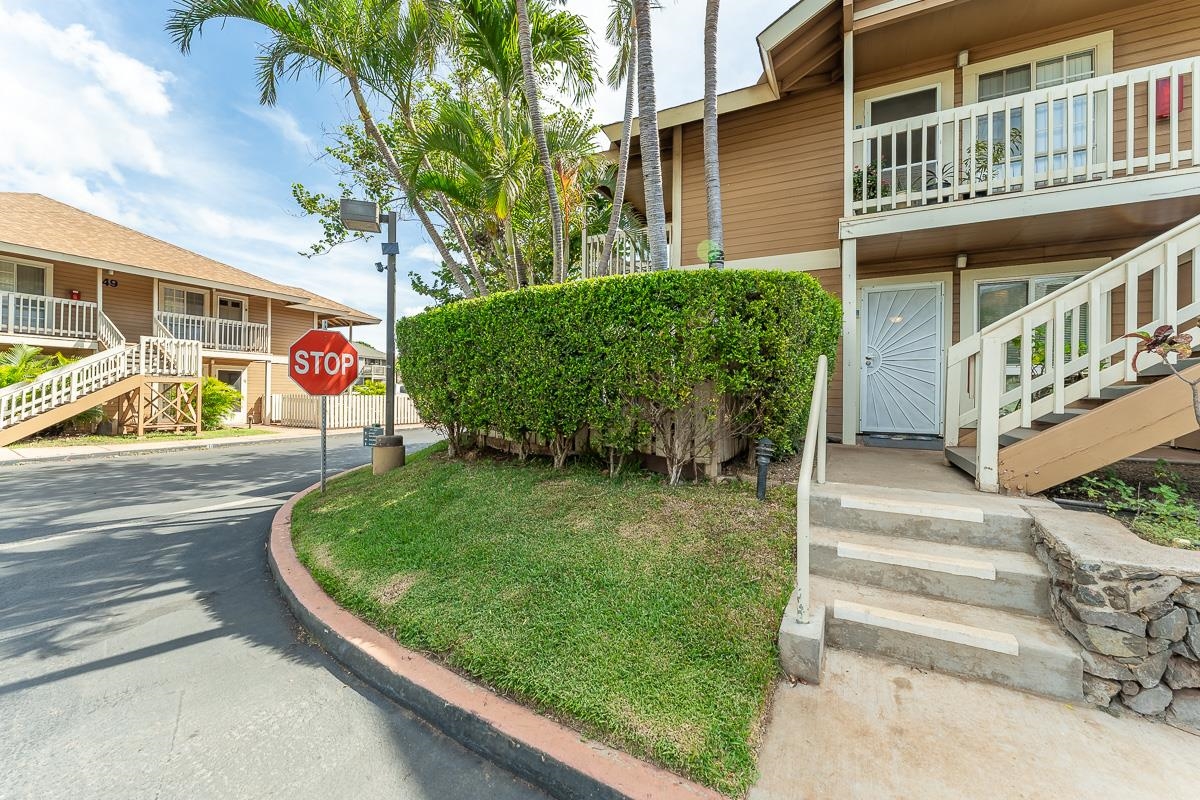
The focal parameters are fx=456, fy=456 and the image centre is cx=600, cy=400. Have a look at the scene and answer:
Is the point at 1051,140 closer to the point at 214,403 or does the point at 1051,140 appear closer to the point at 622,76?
the point at 622,76

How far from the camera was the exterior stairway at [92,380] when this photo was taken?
Result: 35.7 feet

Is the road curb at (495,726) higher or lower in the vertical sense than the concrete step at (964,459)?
lower

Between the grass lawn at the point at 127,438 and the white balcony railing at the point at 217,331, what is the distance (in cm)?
336

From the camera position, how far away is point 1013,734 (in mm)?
1962

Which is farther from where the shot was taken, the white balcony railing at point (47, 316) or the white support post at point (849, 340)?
the white balcony railing at point (47, 316)

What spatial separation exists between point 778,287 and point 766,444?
50.0 inches

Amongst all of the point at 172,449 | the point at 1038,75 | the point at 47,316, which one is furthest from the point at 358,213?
the point at 47,316

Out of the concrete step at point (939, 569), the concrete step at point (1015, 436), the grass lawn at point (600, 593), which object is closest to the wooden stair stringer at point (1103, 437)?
the concrete step at point (1015, 436)

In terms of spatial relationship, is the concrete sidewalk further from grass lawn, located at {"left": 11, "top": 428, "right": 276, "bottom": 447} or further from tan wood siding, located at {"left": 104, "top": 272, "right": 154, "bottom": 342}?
tan wood siding, located at {"left": 104, "top": 272, "right": 154, "bottom": 342}

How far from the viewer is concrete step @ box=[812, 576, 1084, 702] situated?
2.20m

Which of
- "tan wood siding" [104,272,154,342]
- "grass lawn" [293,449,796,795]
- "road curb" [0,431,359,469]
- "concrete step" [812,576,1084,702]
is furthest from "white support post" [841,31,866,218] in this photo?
"tan wood siding" [104,272,154,342]

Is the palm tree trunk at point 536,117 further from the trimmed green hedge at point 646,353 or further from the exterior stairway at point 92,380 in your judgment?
the exterior stairway at point 92,380

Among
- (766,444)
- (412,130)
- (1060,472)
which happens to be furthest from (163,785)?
(412,130)

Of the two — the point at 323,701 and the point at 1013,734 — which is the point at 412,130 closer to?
the point at 323,701
